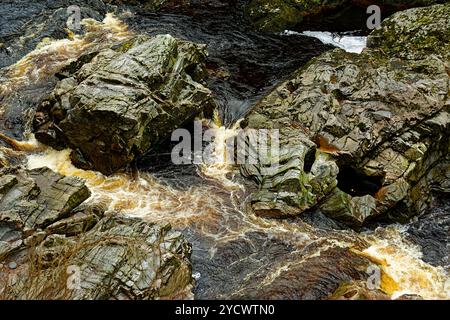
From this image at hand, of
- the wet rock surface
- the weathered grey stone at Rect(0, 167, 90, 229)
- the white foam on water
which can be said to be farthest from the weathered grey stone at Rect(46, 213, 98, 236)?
the white foam on water

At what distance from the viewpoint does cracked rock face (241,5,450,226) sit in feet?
33.6

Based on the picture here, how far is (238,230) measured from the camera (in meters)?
9.66

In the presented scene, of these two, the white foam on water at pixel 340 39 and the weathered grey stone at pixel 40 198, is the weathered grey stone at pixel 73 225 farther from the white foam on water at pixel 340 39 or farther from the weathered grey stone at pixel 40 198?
the white foam on water at pixel 340 39

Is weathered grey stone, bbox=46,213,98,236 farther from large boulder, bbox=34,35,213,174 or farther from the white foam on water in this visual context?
the white foam on water

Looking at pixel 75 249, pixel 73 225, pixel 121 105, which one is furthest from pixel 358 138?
pixel 75 249

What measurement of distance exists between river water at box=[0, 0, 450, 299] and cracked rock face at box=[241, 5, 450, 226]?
466 mm

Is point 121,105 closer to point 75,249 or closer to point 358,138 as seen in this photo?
point 75,249

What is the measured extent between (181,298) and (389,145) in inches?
238

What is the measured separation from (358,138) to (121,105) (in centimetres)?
550

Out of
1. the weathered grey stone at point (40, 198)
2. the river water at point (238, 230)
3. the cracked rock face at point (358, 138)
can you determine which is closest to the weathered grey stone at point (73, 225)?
the weathered grey stone at point (40, 198)

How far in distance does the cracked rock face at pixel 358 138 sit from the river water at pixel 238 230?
466 millimetres

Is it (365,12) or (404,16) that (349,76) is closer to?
(404,16)

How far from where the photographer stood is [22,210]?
30.0 ft
